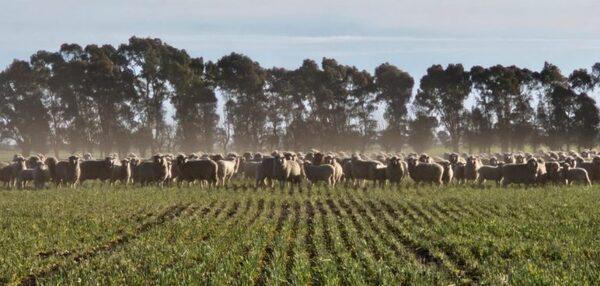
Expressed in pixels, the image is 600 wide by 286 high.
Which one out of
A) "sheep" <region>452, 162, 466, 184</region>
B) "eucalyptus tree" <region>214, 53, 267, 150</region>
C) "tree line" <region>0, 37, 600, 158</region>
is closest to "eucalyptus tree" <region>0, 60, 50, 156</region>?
"tree line" <region>0, 37, 600, 158</region>

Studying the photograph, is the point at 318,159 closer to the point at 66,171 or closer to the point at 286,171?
the point at 286,171

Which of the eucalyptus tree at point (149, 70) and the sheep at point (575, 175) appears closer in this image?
the sheep at point (575, 175)

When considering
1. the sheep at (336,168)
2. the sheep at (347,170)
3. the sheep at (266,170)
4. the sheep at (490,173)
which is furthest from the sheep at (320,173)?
the sheep at (490,173)

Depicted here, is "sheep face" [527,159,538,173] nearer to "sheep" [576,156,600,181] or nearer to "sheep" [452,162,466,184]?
"sheep" [452,162,466,184]

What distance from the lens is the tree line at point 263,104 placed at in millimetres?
87188

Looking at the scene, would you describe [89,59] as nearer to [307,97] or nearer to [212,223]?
[307,97]

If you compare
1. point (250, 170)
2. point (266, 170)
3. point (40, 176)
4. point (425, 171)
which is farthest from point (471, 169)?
point (40, 176)

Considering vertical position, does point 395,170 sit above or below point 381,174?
above

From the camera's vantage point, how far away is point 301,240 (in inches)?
686

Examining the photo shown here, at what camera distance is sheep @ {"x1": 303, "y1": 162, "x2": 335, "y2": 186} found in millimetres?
39647

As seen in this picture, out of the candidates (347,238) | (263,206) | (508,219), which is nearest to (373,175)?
(263,206)

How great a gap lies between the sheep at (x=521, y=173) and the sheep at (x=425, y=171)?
3684mm

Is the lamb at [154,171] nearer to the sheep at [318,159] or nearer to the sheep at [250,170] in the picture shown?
the sheep at [250,170]

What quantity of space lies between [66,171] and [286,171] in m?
13.0
